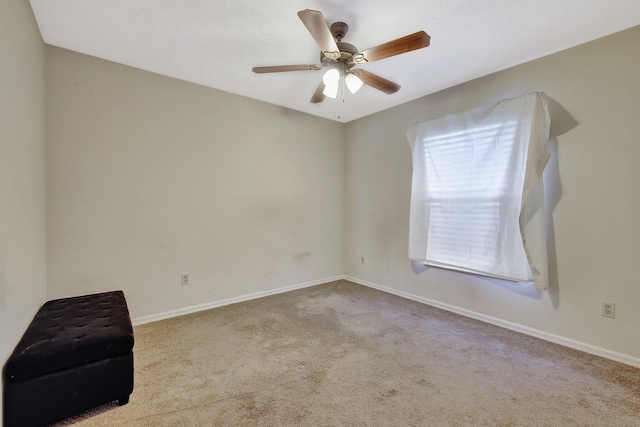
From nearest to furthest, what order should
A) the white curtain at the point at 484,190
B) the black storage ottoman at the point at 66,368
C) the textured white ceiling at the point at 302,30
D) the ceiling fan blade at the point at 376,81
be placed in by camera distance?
the black storage ottoman at the point at 66,368
the textured white ceiling at the point at 302,30
the ceiling fan blade at the point at 376,81
the white curtain at the point at 484,190

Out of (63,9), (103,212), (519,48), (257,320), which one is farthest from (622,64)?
(103,212)

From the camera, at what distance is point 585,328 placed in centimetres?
225

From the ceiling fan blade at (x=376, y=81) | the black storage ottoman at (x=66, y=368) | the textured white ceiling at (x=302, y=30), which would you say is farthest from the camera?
the ceiling fan blade at (x=376, y=81)

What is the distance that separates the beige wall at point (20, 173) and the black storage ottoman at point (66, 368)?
0.34 ft

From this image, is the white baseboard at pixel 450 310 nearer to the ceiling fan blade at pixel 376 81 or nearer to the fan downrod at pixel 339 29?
the ceiling fan blade at pixel 376 81

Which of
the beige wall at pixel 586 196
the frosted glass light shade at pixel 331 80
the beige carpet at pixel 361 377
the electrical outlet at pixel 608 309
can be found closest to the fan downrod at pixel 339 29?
the frosted glass light shade at pixel 331 80

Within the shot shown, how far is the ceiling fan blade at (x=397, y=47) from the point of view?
1642mm

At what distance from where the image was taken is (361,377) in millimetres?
1896

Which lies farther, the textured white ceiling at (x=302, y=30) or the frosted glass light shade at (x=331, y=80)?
the frosted glass light shade at (x=331, y=80)

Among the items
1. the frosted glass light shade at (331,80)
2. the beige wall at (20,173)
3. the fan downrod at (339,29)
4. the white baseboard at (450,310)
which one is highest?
the fan downrod at (339,29)

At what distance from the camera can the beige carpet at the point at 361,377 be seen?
1.54m

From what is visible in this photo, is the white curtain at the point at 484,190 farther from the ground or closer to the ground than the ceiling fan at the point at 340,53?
closer to the ground

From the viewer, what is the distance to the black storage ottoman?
4.46 feet

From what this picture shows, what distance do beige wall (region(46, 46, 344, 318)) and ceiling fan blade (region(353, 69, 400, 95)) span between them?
1678 mm
